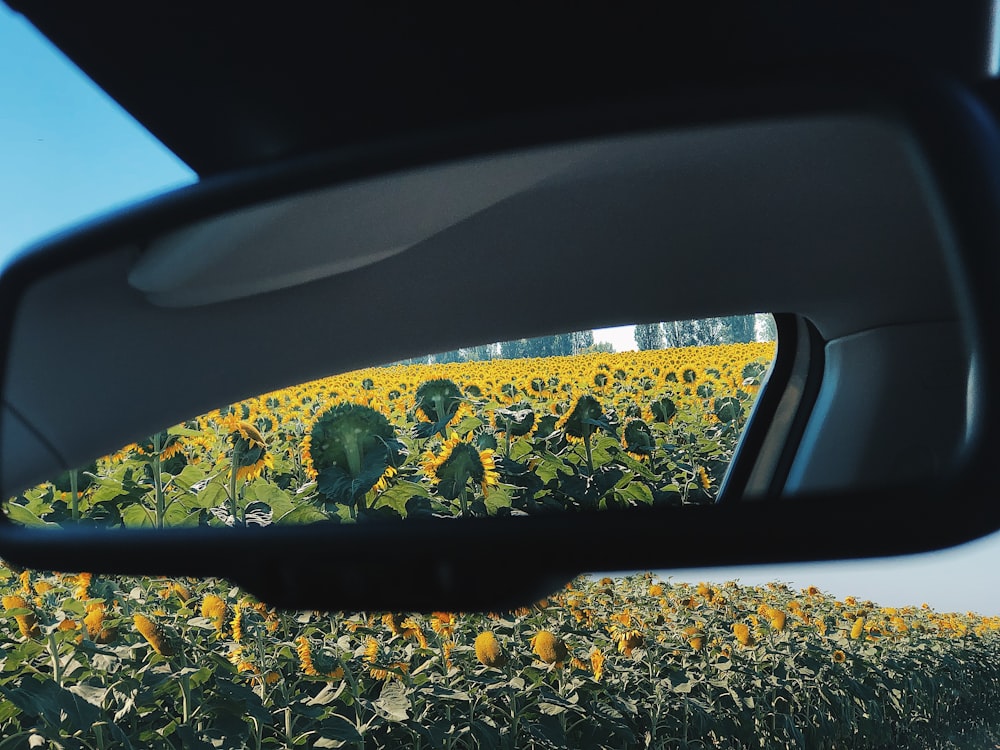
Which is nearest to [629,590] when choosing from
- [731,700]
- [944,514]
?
[731,700]

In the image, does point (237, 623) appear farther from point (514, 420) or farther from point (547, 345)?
point (547, 345)

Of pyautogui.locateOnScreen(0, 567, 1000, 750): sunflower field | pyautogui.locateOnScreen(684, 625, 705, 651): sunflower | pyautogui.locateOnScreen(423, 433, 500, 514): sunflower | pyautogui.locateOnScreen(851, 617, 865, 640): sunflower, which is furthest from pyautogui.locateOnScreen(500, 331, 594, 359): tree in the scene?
pyautogui.locateOnScreen(851, 617, 865, 640): sunflower

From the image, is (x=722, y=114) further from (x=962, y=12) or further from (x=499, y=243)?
(x=962, y=12)

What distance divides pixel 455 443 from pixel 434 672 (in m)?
1.36

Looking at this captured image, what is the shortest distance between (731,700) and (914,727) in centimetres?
145

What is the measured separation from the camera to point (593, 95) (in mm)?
765

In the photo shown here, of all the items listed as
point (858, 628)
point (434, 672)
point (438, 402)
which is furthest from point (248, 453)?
point (858, 628)

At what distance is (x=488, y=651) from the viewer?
254 centimetres

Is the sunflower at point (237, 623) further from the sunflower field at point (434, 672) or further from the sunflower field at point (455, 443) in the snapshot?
the sunflower field at point (455, 443)

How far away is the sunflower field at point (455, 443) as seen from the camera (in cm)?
131

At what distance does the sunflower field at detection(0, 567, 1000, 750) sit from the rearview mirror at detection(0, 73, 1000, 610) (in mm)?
711

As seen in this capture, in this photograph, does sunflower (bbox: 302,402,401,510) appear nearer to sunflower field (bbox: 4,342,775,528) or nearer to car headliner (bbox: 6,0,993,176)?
sunflower field (bbox: 4,342,775,528)

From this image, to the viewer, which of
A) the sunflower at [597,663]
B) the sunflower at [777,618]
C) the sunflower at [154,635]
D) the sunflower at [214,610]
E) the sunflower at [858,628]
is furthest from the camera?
the sunflower at [858,628]

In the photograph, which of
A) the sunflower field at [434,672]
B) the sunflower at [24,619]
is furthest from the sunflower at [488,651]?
the sunflower at [24,619]
